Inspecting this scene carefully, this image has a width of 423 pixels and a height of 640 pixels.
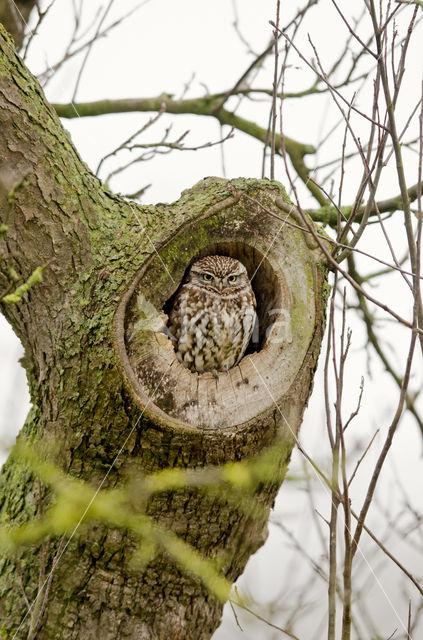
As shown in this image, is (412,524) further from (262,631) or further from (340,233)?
(340,233)

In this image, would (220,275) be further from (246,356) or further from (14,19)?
(14,19)

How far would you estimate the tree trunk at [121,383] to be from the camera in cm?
222

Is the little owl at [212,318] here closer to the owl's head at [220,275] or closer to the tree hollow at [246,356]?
the owl's head at [220,275]

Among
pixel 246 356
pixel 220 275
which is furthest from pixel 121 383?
pixel 220 275

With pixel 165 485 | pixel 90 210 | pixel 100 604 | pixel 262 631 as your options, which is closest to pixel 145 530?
pixel 165 485

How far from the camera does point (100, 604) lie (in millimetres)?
2268

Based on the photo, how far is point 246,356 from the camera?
8.07 ft

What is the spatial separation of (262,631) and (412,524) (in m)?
1.23

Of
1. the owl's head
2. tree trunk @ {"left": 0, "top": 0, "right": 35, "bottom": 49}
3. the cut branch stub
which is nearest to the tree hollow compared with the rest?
the cut branch stub

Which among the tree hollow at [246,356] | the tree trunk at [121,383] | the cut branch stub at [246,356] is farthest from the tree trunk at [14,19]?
the tree hollow at [246,356]

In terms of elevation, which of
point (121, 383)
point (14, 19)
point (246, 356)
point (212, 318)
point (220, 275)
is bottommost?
point (121, 383)

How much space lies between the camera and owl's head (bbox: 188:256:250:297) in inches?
133

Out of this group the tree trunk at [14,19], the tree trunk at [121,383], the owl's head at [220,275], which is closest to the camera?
the tree trunk at [121,383]

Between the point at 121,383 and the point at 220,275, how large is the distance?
1.33m
